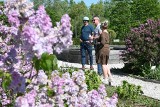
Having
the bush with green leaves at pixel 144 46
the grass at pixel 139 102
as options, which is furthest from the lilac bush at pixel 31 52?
the bush with green leaves at pixel 144 46

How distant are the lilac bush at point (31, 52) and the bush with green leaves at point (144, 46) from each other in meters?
9.76

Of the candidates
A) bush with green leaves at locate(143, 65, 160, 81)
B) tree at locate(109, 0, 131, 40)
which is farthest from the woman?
Result: tree at locate(109, 0, 131, 40)

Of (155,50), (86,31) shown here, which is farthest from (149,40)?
(86,31)

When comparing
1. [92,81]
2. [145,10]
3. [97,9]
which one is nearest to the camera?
[92,81]

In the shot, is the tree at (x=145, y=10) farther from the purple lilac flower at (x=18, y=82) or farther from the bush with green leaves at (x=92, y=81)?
the purple lilac flower at (x=18, y=82)

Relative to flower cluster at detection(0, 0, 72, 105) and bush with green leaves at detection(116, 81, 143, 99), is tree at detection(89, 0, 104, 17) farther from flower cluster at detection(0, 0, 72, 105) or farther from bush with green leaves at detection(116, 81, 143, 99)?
flower cluster at detection(0, 0, 72, 105)

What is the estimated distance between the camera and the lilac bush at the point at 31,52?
275 centimetres

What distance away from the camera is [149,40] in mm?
12695

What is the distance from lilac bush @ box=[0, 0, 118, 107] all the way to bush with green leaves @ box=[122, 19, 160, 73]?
9756mm

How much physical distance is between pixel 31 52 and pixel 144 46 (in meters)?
10.3

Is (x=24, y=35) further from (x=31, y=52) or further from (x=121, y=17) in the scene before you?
(x=121, y=17)

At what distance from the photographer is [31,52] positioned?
2746 mm

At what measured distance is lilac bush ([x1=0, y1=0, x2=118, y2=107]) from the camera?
275 centimetres

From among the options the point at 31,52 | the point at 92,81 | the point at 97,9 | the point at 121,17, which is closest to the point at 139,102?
the point at 92,81
